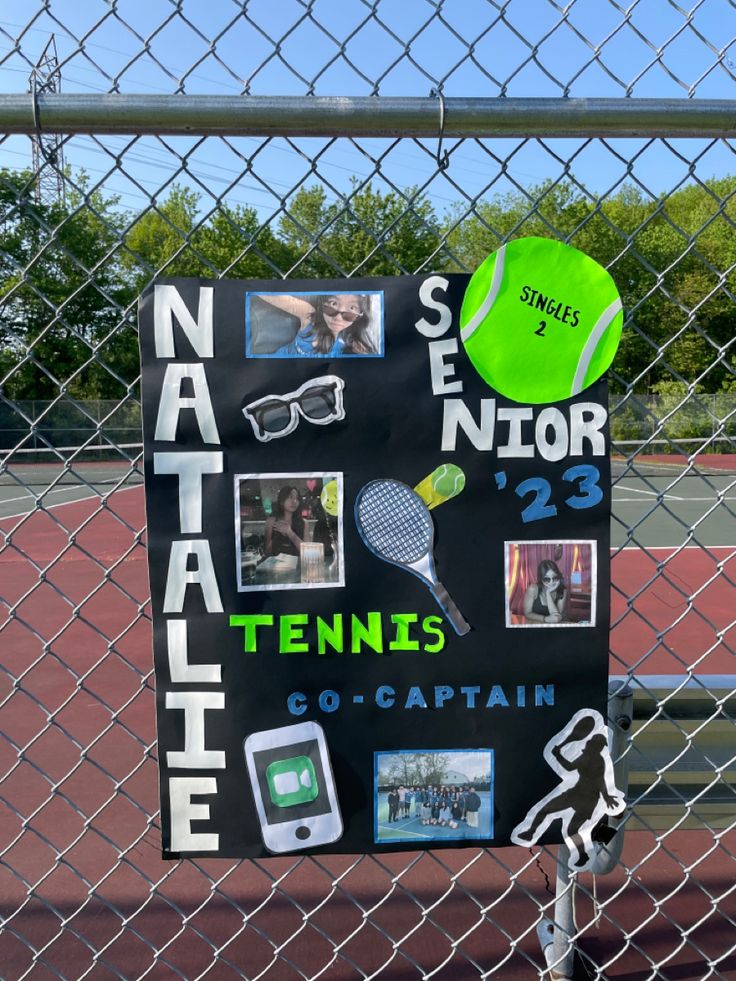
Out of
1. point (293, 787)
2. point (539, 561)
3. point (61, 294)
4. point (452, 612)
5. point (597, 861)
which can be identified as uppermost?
point (61, 294)

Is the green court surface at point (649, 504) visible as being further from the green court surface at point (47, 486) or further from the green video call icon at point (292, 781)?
the green video call icon at point (292, 781)

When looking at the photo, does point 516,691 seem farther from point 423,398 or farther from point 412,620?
point 423,398

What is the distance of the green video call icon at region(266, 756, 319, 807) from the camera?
167cm

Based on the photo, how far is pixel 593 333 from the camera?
1.65 m

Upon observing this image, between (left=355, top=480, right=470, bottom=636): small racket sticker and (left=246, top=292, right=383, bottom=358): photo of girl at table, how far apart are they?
0.29 metres

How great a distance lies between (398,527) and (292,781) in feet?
1.91

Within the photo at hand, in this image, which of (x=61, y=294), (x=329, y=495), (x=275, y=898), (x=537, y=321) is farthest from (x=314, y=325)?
(x=61, y=294)

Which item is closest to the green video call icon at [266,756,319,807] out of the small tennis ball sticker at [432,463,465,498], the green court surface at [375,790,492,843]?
the green court surface at [375,790,492,843]

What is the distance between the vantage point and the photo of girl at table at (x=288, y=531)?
1.61 metres

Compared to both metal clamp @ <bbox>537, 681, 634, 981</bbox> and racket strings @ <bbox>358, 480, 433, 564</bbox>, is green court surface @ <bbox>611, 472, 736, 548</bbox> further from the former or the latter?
racket strings @ <bbox>358, 480, 433, 564</bbox>

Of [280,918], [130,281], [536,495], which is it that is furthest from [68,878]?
[130,281]

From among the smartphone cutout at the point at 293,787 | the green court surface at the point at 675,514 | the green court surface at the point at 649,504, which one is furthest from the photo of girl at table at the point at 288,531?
the green court surface at the point at 675,514

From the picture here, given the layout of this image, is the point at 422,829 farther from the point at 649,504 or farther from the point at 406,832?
the point at 649,504

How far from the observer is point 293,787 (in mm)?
1684
